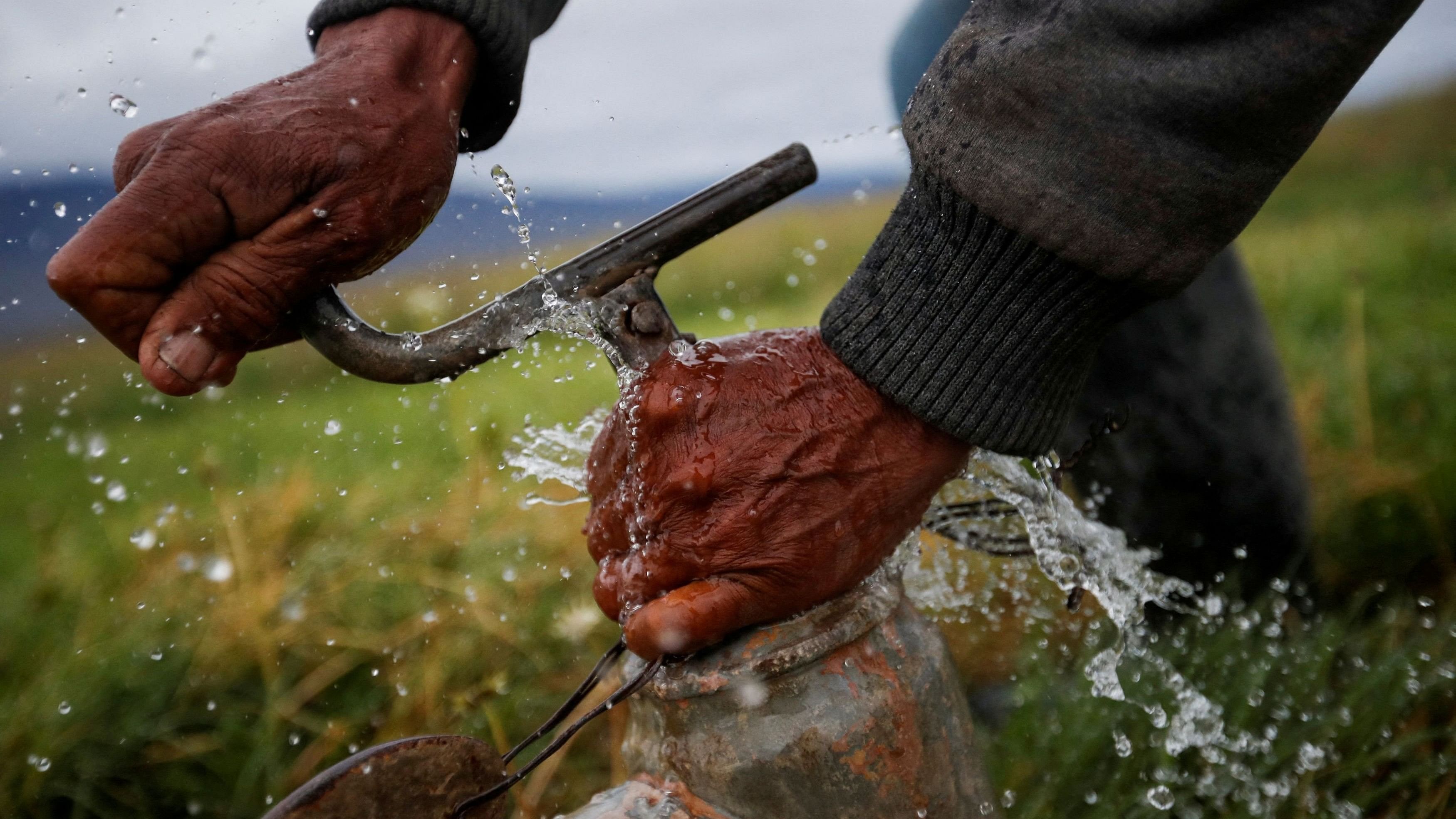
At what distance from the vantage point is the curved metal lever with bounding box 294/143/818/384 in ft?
4.43

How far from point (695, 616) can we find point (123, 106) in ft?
3.71

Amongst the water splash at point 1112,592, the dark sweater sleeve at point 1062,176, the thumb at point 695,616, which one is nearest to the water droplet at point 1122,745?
the water splash at point 1112,592

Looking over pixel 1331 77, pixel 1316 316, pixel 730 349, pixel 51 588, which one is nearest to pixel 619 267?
pixel 730 349

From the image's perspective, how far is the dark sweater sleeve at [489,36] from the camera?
5.19 ft

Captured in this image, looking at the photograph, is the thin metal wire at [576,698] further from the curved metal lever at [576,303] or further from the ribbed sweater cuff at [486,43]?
the ribbed sweater cuff at [486,43]

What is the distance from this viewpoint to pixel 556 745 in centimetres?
134

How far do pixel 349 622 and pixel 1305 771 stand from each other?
238cm

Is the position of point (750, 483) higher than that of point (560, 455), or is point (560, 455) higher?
point (750, 483)

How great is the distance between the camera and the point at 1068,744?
2070 millimetres

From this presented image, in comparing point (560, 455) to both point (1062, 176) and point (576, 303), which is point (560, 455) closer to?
point (576, 303)

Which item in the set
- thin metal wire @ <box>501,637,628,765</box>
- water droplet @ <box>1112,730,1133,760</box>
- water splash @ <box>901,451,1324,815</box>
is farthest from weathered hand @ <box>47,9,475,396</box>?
water droplet @ <box>1112,730,1133,760</box>

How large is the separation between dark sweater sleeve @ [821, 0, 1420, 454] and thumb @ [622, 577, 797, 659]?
349 mm

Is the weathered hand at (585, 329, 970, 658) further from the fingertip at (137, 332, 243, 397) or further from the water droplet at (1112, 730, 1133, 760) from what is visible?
the water droplet at (1112, 730, 1133, 760)

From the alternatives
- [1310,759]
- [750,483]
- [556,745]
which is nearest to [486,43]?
[750,483]
